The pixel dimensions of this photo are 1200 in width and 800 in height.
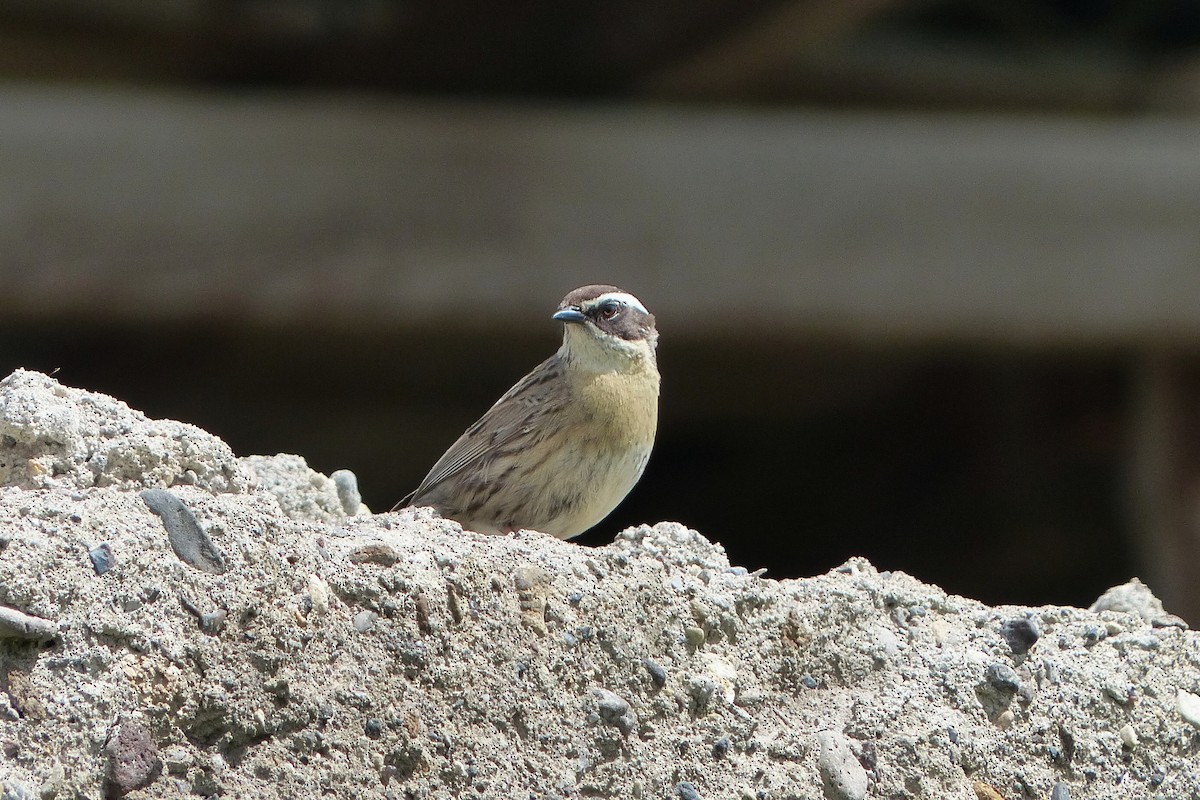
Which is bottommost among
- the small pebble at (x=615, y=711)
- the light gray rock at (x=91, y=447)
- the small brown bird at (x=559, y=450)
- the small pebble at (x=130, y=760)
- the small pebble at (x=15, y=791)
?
the small pebble at (x=15, y=791)

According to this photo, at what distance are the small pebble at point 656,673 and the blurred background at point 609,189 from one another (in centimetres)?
485

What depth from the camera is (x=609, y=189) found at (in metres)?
8.27

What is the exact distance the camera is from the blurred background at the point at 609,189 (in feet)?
26.1

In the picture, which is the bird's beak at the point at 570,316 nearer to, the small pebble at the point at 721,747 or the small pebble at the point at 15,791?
the small pebble at the point at 721,747

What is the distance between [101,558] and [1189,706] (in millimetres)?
2245

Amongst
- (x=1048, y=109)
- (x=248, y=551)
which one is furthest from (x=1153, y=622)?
(x=1048, y=109)

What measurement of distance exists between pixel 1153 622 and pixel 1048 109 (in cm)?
766

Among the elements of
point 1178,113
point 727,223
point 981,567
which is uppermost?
point 1178,113

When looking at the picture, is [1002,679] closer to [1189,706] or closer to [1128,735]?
[1128,735]

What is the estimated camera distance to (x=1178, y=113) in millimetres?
10281

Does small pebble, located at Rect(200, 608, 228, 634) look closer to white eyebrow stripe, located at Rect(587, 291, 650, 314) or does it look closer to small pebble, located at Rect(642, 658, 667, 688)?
small pebble, located at Rect(642, 658, 667, 688)

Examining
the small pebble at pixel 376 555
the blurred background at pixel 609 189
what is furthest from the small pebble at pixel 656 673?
the blurred background at pixel 609 189

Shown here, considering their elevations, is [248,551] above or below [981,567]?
below

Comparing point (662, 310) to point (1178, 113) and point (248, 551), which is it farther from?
point (248, 551)
